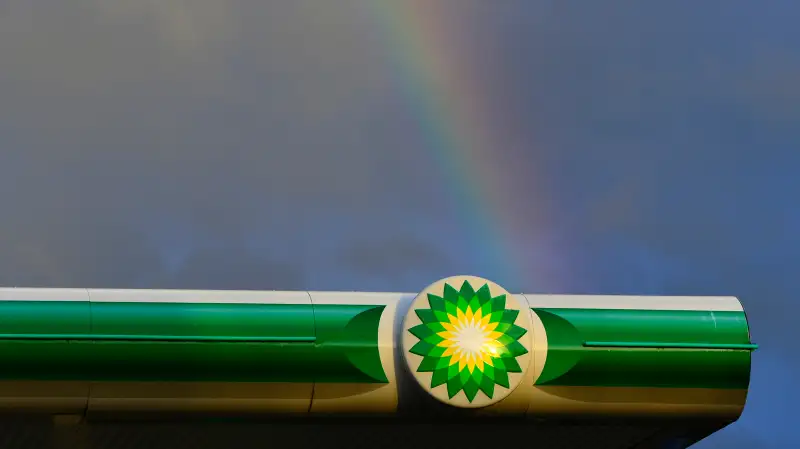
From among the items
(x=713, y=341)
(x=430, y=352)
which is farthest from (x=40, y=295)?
(x=713, y=341)

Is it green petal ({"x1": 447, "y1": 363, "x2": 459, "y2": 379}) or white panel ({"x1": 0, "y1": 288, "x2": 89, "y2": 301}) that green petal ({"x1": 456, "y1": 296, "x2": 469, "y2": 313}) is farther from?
white panel ({"x1": 0, "y1": 288, "x2": 89, "y2": 301})

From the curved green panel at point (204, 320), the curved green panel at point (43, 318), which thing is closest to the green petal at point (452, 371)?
the curved green panel at point (204, 320)

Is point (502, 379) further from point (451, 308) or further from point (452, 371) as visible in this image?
point (451, 308)

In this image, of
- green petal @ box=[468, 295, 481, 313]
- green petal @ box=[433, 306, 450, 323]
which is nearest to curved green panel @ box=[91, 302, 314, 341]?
green petal @ box=[433, 306, 450, 323]

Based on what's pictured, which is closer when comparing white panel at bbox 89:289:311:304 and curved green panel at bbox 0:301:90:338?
curved green panel at bbox 0:301:90:338

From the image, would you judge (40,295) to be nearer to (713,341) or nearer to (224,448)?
(224,448)

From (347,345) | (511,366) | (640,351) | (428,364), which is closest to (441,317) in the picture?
(428,364)

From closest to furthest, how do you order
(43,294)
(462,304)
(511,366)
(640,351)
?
(43,294)
(511,366)
(462,304)
(640,351)
